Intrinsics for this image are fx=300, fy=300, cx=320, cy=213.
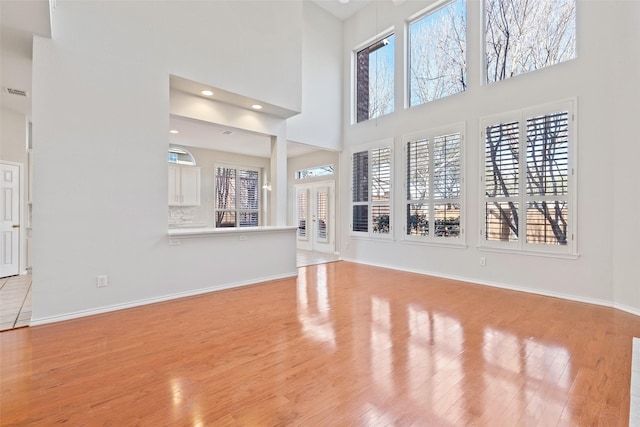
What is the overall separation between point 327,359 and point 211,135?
20.4 feet

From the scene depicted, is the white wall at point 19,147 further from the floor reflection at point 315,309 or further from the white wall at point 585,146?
the white wall at point 585,146

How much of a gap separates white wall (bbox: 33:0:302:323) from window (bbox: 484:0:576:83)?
3.97m

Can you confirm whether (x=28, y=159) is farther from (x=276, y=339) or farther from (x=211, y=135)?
(x=276, y=339)

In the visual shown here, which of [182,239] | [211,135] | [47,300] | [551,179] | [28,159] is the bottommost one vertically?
[47,300]

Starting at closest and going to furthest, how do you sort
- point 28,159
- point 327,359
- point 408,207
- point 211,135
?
point 327,359, point 28,159, point 408,207, point 211,135

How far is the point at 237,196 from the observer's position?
933 centimetres

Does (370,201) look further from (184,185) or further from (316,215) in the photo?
(184,185)

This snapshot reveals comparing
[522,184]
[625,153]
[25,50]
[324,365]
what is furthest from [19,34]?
[625,153]

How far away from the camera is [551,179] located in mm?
4191

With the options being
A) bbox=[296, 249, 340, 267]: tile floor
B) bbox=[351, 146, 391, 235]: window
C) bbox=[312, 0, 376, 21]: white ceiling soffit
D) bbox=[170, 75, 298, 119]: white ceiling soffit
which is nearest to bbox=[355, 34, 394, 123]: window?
bbox=[312, 0, 376, 21]: white ceiling soffit

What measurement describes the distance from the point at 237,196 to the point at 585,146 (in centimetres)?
812

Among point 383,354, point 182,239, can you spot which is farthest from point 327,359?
point 182,239

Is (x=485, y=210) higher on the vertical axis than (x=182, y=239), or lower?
higher

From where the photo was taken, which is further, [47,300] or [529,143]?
[529,143]
